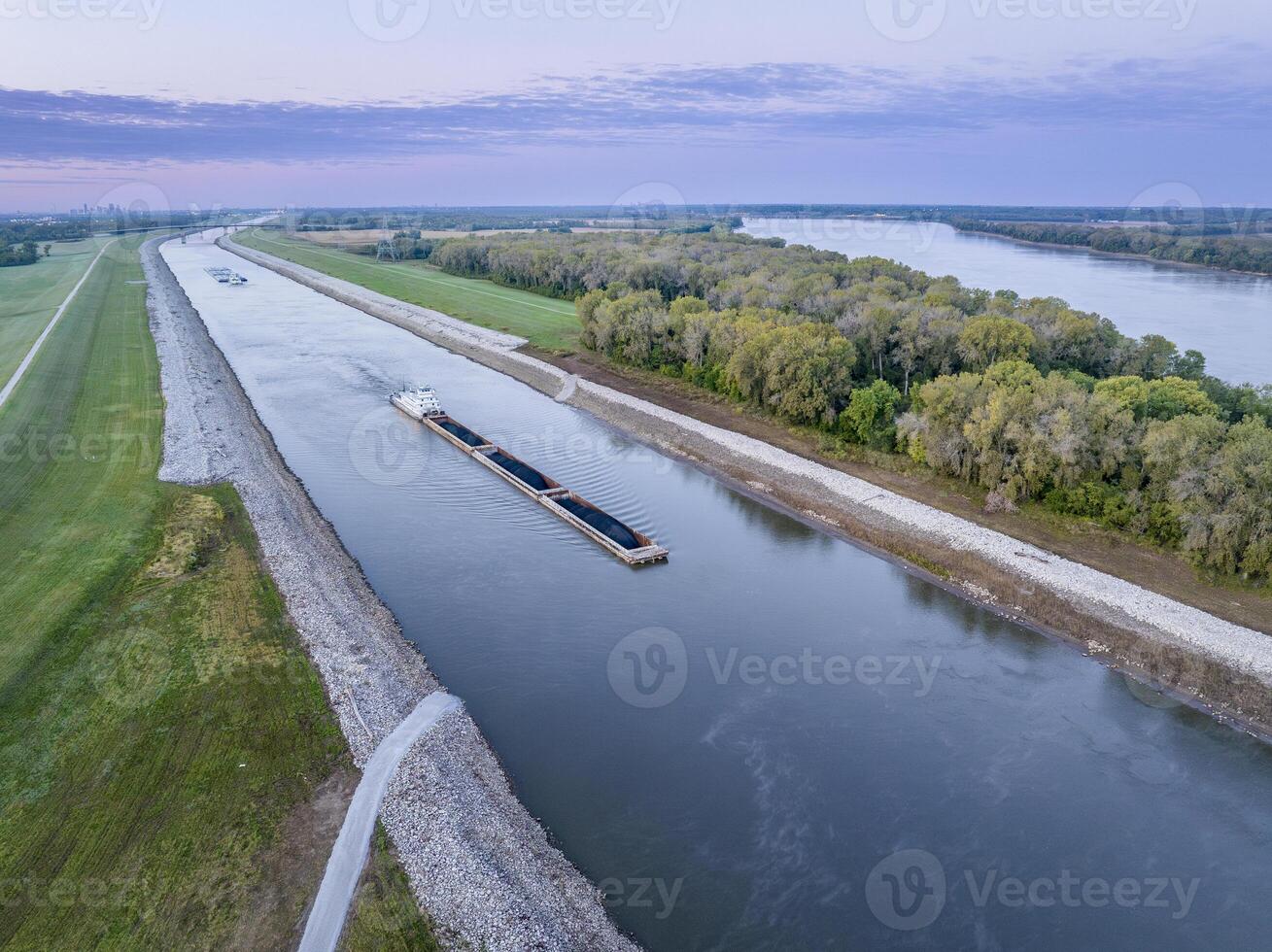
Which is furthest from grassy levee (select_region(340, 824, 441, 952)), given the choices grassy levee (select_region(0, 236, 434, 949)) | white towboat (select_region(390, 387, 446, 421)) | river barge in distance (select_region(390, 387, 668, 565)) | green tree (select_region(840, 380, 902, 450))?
white towboat (select_region(390, 387, 446, 421))

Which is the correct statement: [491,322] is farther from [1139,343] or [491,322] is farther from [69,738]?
[69,738]

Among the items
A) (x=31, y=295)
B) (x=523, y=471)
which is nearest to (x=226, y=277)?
(x=31, y=295)

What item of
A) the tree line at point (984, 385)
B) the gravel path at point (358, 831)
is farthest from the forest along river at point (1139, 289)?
the gravel path at point (358, 831)

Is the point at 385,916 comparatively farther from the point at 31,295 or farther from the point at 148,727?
the point at 31,295

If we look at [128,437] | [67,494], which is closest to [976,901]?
[67,494]

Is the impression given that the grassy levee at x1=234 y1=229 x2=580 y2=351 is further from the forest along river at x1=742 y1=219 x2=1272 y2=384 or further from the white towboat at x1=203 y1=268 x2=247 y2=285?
the forest along river at x1=742 y1=219 x2=1272 y2=384

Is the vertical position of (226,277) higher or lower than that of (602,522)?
higher
